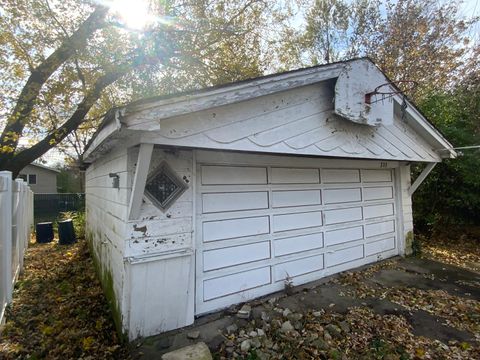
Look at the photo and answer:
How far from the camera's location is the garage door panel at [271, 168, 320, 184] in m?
4.28

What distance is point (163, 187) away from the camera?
10.2 ft

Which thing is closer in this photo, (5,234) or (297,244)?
(5,234)

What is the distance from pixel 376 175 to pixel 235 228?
3.81 meters

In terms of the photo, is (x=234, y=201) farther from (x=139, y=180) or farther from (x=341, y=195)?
(x=341, y=195)

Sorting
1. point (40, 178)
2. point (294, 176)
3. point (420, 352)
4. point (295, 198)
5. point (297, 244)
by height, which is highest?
point (40, 178)

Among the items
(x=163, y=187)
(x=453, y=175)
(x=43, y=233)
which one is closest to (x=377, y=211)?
(x=453, y=175)

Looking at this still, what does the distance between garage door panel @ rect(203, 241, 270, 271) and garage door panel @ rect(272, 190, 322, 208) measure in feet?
2.20

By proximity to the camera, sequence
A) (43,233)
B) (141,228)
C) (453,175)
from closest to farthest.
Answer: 1. (141,228)
2. (453,175)
3. (43,233)

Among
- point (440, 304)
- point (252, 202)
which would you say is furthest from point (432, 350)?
point (252, 202)

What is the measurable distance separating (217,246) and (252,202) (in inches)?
32.5

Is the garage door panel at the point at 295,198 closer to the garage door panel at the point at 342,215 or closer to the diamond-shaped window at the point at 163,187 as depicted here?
the garage door panel at the point at 342,215

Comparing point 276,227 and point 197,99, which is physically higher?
point 197,99

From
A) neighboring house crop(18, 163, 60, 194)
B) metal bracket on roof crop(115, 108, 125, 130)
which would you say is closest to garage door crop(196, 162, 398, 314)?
metal bracket on roof crop(115, 108, 125, 130)

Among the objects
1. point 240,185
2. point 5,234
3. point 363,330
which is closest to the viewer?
point 363,330
